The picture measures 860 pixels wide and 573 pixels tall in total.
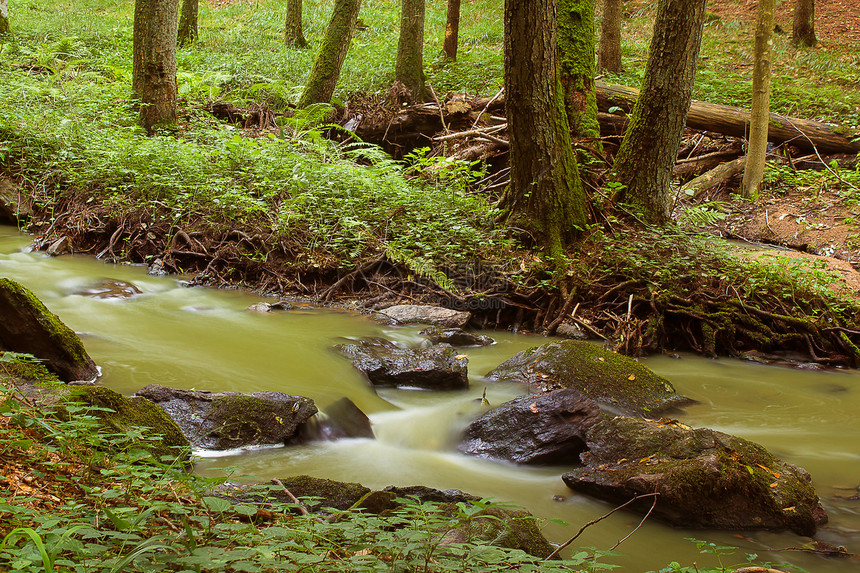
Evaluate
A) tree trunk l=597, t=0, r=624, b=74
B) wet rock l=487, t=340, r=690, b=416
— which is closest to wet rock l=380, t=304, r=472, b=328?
wet rock l=487, t=340, r=690, b=416

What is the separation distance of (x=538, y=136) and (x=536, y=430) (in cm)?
440

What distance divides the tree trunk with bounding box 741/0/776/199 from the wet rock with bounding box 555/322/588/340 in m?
7.14

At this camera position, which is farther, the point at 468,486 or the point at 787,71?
the point at 787,71

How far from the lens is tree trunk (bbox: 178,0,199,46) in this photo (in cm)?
2123

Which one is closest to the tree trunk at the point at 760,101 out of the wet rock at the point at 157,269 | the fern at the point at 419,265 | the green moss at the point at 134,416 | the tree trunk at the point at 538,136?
the tree trunk at the point at 538,136

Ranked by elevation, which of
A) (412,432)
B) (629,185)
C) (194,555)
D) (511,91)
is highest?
(511,91)

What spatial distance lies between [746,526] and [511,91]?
564 centimetres

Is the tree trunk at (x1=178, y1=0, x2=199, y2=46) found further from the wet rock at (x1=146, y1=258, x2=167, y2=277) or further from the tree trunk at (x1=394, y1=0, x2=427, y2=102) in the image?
the wet rock at (x1=146, y1=258, x2=167, y2=277)

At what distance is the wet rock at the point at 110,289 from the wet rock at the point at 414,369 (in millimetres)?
3163

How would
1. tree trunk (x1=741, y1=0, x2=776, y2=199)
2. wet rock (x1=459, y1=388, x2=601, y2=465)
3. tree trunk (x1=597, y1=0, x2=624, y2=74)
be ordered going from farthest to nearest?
1. tree trunk (x1=597, y1=0, x2=624, y2=74)
2. tree trunk (x1=741, y1=0, x2=776, y2=199)
3. wet rock (x1=459, y1=388, x2=601, y2=465)

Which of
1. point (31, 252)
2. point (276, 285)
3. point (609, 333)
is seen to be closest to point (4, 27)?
point (31, 252)

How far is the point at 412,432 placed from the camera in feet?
16.3

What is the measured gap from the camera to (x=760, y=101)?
11930mm

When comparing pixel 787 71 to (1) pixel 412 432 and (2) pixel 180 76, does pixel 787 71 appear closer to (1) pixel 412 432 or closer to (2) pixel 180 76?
(2) pixel 180 76
